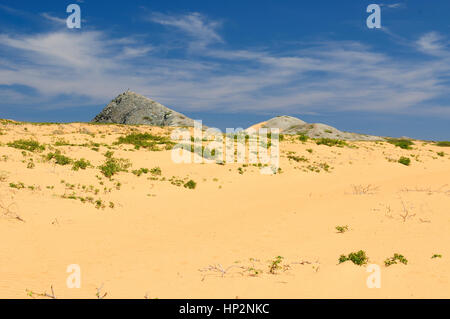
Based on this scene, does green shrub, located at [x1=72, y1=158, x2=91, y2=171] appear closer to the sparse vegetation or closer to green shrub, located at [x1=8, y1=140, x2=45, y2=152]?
the sparse vegetation

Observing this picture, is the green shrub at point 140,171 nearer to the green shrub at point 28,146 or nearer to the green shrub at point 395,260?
the green shrub at point 28,146

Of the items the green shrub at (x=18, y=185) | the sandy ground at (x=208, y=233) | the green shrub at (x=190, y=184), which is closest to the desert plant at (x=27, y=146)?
the sandy ground at (x=208, y=233)

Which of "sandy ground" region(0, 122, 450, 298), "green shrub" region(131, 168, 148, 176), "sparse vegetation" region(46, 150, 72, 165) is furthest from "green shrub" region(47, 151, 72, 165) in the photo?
"green shrub" region(131, 168, 148, 176)

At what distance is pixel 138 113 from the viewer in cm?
5631

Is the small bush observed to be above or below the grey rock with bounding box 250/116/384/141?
below

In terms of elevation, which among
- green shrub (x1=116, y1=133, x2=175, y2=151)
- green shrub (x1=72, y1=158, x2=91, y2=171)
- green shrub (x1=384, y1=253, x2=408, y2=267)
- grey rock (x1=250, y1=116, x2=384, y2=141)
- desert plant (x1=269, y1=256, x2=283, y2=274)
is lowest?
desert plant (x1=269, y1=256, x2=283, y2=274)

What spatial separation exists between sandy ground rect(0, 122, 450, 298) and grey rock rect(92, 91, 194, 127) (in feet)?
97.9

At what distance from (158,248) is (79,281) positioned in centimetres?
345

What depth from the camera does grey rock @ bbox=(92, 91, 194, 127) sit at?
180 feet

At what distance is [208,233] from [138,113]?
4571cm

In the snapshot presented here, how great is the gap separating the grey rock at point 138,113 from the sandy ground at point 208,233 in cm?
2984

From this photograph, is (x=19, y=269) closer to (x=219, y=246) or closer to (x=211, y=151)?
(x=219, y=246)

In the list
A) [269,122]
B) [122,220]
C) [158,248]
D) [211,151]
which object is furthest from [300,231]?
[269,122]

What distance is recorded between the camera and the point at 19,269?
962 cm
